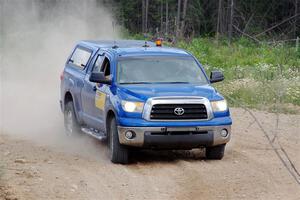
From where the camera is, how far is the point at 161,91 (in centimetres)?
1220

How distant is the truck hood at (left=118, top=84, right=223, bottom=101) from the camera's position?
1208cm

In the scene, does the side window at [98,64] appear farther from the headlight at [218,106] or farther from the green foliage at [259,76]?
the green foliage at [259,76]

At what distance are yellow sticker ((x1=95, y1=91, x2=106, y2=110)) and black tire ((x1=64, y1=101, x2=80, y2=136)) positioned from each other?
160cm

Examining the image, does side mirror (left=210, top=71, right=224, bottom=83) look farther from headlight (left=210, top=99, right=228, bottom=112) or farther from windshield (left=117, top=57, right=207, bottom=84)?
headlight (left=210, top=99, right=228, bottom=112)

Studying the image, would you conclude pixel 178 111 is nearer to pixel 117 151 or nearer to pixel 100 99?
pixel 117 151

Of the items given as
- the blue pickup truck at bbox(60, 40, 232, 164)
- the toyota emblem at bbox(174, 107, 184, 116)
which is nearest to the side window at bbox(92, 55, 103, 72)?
the blue pickup truck at bbox(60, 40, 232, 164)

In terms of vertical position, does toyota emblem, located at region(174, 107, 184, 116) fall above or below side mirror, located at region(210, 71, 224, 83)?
below

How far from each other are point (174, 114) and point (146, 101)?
0.44 meters

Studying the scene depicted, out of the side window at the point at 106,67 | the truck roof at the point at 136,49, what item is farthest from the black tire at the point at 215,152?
the side window at the point at 106,67

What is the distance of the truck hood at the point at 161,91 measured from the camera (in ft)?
39.6

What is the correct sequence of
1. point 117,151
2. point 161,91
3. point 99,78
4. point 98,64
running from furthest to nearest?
point 98,64 → point 99,78 → point 161,91 → point 117,151

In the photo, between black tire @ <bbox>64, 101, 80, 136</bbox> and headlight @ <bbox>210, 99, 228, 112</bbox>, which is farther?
black tire @ <bbox>64, 101, 80, 136</bbox>

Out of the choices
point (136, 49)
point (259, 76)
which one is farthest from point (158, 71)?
point (259, 76)

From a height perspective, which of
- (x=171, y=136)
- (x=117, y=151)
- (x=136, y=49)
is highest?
(x=136, y=49)
